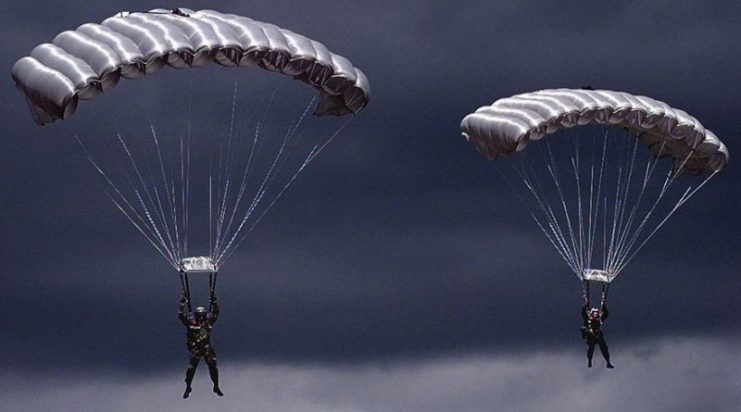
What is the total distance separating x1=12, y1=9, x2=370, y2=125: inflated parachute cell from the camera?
73375 millimetres

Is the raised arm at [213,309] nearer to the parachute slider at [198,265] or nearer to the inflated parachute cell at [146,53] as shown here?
the parachute slider at [198,265]

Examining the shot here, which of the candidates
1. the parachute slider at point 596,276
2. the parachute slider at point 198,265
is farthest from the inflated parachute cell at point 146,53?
the parachute slider at point 596,276

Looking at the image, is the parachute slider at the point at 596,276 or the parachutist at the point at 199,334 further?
the parachute slider at the point at 596,276

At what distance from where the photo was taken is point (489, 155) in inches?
3179

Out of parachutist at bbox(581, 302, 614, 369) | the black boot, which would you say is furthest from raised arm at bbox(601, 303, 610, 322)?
the black boot

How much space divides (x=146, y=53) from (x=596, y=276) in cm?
1540

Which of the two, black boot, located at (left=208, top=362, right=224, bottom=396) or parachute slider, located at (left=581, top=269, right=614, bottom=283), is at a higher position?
parachute slider, located at (left=581, top=269, right=614, bottom=283)

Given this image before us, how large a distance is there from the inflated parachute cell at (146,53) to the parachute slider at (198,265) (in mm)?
5087

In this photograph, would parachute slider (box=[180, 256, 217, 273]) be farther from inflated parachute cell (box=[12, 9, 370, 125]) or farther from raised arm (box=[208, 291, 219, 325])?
inflated parachute cell (box=[12, 9, 370, 125])

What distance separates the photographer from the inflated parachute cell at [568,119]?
79.5 meters

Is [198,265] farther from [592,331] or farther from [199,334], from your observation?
[592,331]

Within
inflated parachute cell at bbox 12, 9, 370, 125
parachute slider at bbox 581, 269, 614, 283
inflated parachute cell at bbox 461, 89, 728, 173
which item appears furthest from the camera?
parachute slider at bbox 581, 269, 614, 283

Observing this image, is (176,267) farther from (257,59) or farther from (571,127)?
(571,127)

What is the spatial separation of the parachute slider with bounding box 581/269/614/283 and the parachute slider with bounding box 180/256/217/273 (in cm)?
1168
